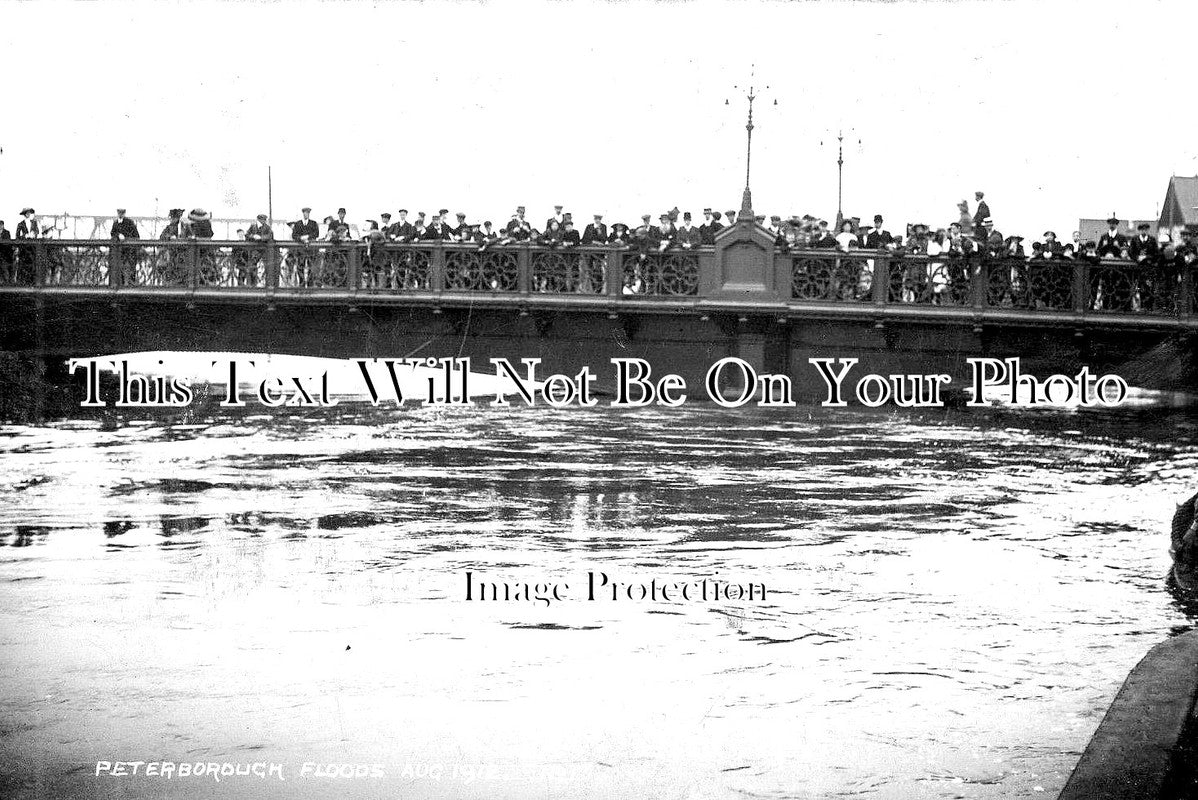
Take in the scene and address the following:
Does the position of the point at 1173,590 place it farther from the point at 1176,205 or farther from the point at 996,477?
the point at 1176,205

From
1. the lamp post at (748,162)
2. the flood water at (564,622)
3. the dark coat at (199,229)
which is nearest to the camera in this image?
the flood water at (564,622)

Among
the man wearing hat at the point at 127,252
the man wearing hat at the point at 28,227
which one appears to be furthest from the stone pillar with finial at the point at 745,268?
the man wearing hat at the point at 28,227

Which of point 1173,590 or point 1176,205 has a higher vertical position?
point 1176,205

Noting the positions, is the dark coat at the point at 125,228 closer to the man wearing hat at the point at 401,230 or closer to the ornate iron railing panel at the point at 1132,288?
the man wearing hat at the point at 401,230

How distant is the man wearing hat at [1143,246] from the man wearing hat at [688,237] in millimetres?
5593

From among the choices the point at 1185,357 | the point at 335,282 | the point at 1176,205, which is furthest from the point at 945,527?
the point at 335,282

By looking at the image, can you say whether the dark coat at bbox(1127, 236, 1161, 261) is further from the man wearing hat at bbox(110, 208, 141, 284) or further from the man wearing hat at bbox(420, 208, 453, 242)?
the man wearing hat at bbox(110, 208, 141, 284)

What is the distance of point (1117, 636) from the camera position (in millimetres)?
7223

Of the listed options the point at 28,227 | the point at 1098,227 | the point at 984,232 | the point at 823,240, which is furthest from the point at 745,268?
the point at 28,227

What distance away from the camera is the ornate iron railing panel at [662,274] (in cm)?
1892

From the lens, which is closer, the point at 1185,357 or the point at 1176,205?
the point at 1176,205

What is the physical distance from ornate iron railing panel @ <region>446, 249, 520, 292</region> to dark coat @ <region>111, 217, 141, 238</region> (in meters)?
4.43

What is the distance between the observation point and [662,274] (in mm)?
18875

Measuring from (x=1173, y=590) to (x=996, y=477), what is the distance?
5.43 meters
